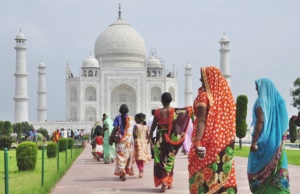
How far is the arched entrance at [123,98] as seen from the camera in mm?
46000

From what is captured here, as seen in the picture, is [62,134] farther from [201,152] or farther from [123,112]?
[201,152]

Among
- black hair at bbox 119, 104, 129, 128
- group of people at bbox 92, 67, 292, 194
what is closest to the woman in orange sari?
group of people at bbox 92, 67, 292, 194

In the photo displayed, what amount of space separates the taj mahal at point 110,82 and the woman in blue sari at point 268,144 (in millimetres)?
37649

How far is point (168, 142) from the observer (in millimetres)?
6602

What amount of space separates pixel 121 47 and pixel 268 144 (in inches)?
1678

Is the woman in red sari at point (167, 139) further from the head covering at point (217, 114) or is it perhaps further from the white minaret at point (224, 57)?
the white minaret at point (224, 57)

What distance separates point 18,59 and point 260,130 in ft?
128

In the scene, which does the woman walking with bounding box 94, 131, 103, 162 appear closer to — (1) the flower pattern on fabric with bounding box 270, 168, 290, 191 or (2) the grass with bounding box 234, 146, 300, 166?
(2) the grass with bounding box 234, 146, 300, 166

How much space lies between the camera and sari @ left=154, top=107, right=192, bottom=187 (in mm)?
6555

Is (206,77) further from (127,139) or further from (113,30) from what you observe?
(113,30)

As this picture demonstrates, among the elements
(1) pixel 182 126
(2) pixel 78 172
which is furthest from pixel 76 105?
(1) pixel 182 126

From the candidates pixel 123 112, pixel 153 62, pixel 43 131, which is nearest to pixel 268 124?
pixel 123 112

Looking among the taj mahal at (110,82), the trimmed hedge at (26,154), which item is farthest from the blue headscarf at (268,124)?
the taj mahal at (110,82)

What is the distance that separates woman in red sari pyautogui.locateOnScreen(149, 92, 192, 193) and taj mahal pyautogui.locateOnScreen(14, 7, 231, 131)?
117ft
